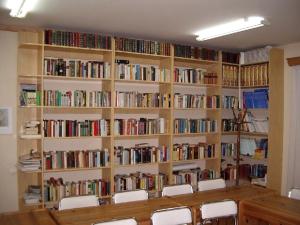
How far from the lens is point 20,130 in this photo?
443 centimetres

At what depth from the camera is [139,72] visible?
4.96 metres

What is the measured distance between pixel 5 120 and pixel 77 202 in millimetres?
1775

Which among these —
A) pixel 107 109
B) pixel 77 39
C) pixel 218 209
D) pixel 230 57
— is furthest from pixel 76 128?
pixel 230 57

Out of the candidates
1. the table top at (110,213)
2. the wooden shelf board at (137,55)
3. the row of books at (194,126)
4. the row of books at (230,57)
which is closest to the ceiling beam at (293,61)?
the row of books at (230,57)

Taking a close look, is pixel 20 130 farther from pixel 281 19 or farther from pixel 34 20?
pixel 281 19

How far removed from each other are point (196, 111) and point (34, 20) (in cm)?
307

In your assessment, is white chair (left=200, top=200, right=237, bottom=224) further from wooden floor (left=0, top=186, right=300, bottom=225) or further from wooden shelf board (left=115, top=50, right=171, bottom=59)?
Answer: wooden shelf board (left=115, top=50, right=171, bottom=59)

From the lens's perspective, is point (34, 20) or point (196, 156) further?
point (196, 156)

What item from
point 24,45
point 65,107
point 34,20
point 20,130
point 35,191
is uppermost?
point 34,20

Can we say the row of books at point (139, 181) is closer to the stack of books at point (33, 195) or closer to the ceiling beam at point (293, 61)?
the stack of books at point (33, 195)

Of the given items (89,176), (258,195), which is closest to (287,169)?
(258,195)

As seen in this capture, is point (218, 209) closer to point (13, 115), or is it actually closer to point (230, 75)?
point (13, 115)

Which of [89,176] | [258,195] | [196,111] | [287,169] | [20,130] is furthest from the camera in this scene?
[196,111]

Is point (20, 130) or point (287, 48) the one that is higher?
point (287, 48)
